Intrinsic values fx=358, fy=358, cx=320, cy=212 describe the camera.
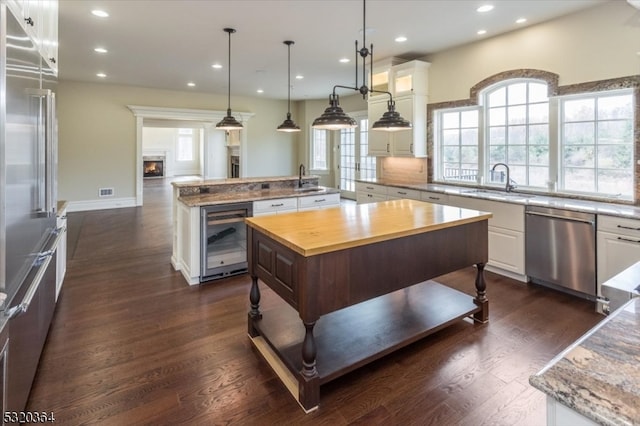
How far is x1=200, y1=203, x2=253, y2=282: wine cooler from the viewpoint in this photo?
12.8 ft

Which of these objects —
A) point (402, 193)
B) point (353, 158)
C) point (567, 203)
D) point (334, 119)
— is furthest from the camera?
point (353, 158)

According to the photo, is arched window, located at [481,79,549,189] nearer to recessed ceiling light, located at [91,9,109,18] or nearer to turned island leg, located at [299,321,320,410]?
turned island leg, located at [299,321,320,410]

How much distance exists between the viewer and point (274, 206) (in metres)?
4.35

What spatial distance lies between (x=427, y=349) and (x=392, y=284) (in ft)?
2.20

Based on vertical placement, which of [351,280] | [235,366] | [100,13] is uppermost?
[100,13]

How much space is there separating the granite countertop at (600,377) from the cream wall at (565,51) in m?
3.85

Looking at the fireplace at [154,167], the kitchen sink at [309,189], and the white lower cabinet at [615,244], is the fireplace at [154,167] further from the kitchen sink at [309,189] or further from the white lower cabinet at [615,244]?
the white lower cabinet at [615,244]

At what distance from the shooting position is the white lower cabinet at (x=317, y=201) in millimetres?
4672

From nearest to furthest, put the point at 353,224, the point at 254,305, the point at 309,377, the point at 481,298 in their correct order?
the point at 309,377, the point at 353,224, the point at 254,305, the point at 481,298

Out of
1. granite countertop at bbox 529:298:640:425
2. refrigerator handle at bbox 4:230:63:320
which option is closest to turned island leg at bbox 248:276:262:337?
refrigerator handle at bbox 4:230:63:320

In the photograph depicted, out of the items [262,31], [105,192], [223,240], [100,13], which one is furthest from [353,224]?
[105,192]

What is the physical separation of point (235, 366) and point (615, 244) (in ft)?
11.1

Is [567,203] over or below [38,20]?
below

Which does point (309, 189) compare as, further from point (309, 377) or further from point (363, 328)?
point (309, 377)
